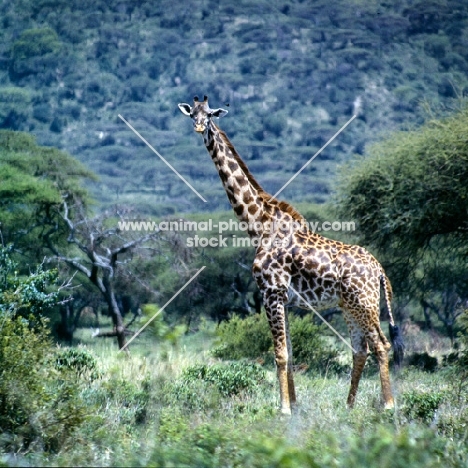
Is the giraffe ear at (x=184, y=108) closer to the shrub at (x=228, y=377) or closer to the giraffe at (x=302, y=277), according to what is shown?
the giraffe at (x=302, y=277)

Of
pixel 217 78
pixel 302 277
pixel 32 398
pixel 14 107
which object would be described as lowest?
pixel 217 78

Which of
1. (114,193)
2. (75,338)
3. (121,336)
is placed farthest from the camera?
(114,193)

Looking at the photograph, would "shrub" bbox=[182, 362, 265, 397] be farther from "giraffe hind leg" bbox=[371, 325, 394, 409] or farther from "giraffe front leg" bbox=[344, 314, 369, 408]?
"giraffe hind leg" bbox=[371, 325, 394, 409]

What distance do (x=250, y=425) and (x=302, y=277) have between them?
349 cm

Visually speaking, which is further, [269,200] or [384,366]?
[269,200]

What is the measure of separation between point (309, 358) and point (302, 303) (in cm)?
700

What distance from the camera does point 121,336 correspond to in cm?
2680

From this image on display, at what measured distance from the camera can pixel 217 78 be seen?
10125 cm

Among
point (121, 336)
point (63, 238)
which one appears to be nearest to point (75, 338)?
point (63, 238)

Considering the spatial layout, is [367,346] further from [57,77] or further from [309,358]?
[57,77]

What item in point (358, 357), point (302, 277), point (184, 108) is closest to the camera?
point (302, 277)

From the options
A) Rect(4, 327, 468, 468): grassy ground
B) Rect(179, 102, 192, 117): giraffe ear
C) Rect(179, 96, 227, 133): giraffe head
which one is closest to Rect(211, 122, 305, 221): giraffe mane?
Rect(179, 96, 227, 133): giraffe head

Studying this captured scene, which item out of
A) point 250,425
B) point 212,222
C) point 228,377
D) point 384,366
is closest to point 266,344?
point 228,377

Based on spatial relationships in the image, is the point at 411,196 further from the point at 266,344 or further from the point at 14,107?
the point at 14,107
